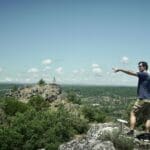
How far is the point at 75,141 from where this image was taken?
537 inches

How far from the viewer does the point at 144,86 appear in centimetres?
1439

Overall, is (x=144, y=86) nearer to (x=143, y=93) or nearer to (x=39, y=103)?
(x=143, y=93)

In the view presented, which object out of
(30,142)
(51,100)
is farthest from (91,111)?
(30,142)

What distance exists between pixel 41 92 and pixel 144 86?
124ft

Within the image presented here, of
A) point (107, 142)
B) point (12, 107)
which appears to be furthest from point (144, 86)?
point (12, 107)

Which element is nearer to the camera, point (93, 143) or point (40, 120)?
point (93, 143)

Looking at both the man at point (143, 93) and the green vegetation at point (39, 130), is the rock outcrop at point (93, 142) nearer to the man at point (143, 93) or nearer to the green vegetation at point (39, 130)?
the man at point (143, 93)

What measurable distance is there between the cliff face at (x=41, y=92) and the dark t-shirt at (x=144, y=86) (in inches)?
1369

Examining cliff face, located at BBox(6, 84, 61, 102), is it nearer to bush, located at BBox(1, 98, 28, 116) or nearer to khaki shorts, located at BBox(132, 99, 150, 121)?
bush, located at BBox(1, 98, 28, 116)

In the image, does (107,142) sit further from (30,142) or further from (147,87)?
(30,142)

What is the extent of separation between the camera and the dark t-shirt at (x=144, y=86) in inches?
560

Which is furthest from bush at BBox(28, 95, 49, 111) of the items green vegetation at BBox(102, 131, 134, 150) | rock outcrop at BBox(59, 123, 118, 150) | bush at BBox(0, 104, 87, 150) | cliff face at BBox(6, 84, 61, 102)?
green vegetation at BBox(102, 131, 134, 150)

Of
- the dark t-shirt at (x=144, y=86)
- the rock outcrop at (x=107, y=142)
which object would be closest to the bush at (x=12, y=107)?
the rock outcrop at (x=107, y=142)

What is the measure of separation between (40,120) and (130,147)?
61.6ft
